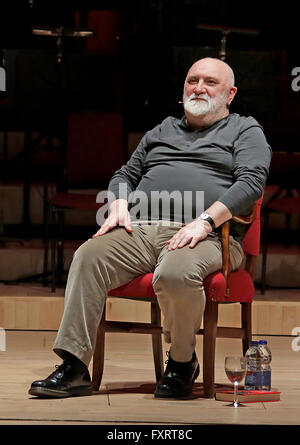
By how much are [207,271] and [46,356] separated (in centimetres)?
104

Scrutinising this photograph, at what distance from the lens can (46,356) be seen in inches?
151

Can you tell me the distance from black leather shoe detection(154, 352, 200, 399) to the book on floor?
11 centimetres

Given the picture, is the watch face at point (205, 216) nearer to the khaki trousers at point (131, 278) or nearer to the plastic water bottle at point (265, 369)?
the khaki trousers at point (131, 278)

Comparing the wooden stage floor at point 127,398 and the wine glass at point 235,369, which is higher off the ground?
the wine glass at point 235,369

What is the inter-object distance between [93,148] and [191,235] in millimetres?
1909

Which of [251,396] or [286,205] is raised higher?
[286,205]

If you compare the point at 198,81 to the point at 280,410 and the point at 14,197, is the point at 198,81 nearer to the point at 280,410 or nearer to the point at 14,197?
the point at 280,410

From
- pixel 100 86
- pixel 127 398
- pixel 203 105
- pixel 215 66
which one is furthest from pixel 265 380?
pixel 100 86

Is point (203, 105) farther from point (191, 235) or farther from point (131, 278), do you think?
point (131, 278)

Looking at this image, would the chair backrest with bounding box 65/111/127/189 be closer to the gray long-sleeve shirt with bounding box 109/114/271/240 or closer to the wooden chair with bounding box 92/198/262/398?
the gray long-sleeve shirt with bounding box 109/114/271/240

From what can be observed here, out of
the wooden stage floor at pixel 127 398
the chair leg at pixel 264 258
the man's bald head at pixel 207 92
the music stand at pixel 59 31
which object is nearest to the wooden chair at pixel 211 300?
the wooden stage floor at pixel 127 398

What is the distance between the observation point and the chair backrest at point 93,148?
193 inches

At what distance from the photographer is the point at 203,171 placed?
3346 mm

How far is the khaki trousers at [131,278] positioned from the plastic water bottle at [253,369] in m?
0.21
